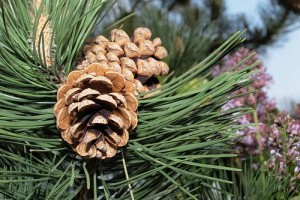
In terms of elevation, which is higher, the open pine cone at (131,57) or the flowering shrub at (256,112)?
the flowering shrub at (256,112)

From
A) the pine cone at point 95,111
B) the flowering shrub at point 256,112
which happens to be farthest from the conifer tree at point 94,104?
the flowering shrub at point 256,112

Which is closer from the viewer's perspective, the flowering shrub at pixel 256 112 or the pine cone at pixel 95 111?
the pine cone at pixel 95 111

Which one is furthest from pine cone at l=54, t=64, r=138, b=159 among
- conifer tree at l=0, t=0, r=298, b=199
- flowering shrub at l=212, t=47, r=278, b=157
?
flowering shrub at l=212, t=47, r=278, b=157

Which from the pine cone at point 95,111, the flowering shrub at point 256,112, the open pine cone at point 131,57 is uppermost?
the flowering shrub at point 256,112

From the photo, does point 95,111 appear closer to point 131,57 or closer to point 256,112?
point 131,57

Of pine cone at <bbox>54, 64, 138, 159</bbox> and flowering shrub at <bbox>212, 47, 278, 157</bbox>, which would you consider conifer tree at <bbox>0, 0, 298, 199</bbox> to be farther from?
flowering shrub at <bbox>212, 47, 278, 157</bbox>

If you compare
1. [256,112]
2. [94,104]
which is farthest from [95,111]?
[256,112]

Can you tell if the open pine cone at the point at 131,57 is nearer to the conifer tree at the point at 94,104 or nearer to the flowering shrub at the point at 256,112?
the conifer tree at the point at 94,104
